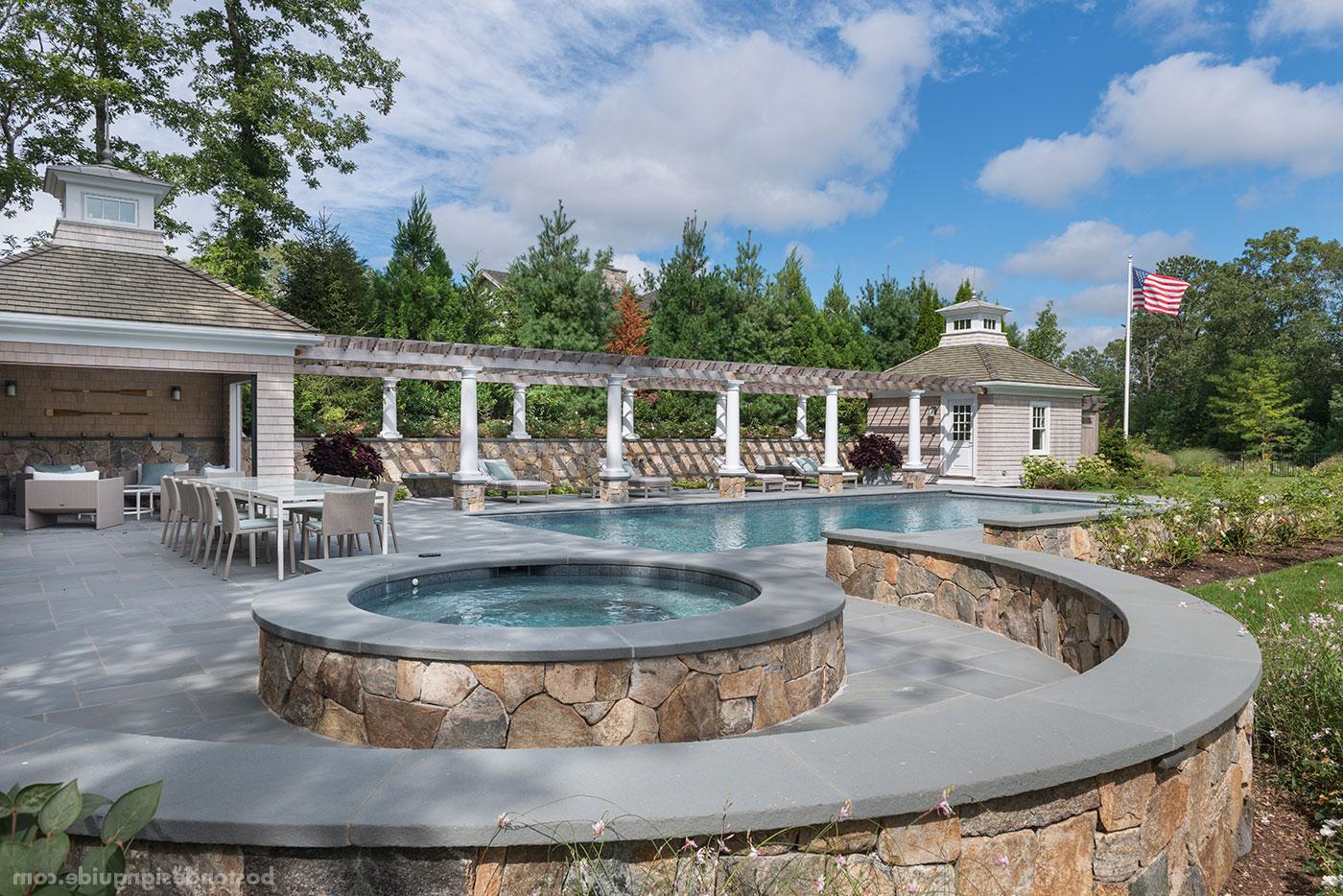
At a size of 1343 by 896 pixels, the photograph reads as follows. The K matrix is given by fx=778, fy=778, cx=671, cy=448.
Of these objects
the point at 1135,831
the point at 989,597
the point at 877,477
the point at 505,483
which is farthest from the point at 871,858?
the point at 877,477

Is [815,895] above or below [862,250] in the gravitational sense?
below

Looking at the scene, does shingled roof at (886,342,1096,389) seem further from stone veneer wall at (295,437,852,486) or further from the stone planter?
stone veneer wall at (295,437,852,486)

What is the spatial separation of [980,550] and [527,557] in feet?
12.1

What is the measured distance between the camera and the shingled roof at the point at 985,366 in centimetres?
2434

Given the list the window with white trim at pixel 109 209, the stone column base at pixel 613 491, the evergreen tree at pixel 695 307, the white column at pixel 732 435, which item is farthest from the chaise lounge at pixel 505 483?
the evergreen tree at pixel 695 307

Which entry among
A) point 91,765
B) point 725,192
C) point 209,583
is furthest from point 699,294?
point 91,765

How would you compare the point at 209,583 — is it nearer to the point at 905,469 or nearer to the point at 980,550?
the point at 980,550

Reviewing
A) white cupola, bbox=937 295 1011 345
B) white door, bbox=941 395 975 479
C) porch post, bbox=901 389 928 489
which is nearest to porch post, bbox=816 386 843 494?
porch post, bbox=901 389 928 489

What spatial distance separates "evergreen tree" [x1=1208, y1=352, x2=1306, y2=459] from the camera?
1200 inches

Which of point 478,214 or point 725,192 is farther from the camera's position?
point 478,214

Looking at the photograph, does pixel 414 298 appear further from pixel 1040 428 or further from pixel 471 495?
pixel 1040 428

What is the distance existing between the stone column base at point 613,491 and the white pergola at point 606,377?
116 mm

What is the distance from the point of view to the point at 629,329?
1121 inches

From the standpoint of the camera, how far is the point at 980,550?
6.34 metres
